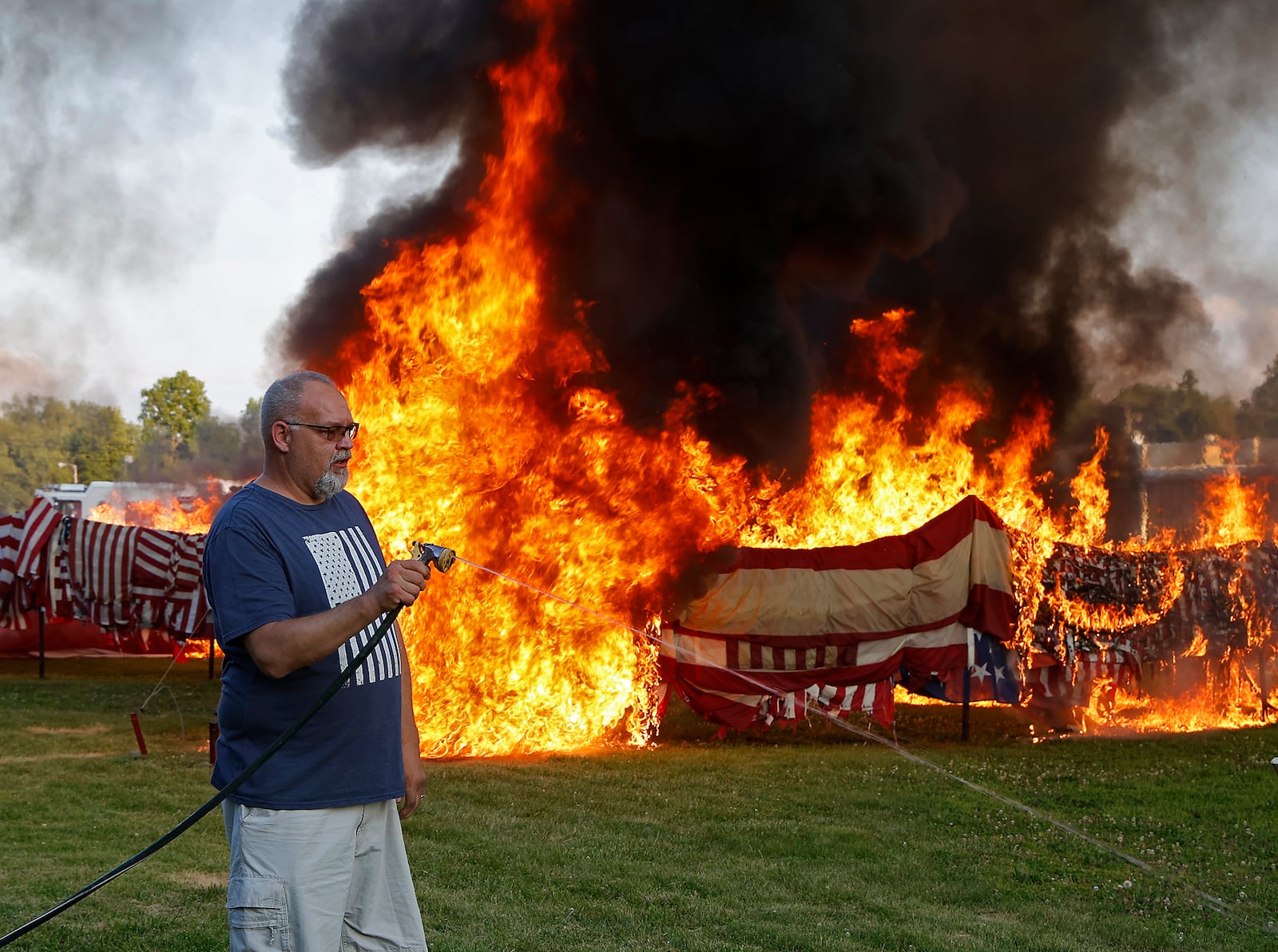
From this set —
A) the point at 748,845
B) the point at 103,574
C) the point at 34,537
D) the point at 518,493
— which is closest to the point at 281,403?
the point at 748,845

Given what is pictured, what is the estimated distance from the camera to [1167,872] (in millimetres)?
6543

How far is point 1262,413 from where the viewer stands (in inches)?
1117

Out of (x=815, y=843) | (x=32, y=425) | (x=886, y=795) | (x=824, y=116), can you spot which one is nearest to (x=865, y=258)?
(x=824, y=116)

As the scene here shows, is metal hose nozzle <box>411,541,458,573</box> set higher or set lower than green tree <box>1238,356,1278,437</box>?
lower

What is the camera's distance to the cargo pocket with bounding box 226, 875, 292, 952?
295cm

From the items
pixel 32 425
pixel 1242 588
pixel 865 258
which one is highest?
pixel 32 425

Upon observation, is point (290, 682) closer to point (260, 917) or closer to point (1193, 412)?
point (260, 917)

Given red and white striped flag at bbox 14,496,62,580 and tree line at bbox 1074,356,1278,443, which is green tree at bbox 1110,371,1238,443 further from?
red and white striped flag at bbox 14,496,62,580

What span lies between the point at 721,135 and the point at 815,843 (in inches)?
356

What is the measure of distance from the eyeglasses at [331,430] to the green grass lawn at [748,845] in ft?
9.15

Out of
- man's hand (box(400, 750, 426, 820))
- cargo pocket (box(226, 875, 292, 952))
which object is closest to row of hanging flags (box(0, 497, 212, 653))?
man's hand (box(400, 750, 426, 820))

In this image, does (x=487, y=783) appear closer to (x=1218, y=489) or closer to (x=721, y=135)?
(x=721, y=135)

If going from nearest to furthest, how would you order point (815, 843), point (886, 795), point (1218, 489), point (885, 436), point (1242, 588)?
point (815, 843), point (886, 795), point (1242, 588), point (885, 436), point (1218, 489)

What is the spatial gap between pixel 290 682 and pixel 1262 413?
3009 cm
